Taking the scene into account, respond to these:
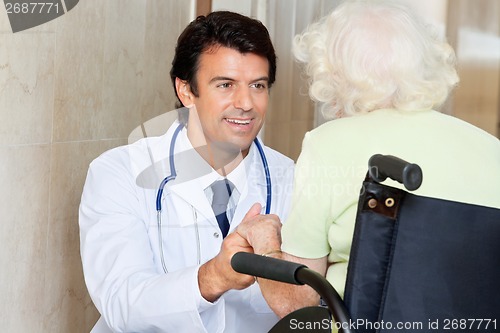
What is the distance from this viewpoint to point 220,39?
1.94m

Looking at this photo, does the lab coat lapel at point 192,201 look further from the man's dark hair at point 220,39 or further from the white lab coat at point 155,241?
the man's dark hair at point 220,39

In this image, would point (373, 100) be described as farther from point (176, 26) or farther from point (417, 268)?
point (176, 26)

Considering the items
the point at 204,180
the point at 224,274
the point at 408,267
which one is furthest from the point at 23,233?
the point at 408,267

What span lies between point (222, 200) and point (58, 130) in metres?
0.46

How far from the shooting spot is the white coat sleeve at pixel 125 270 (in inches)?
58.7

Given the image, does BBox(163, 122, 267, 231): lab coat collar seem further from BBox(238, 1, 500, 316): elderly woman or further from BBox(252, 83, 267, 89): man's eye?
BBox(238, 1, 500, 316): elderly woman

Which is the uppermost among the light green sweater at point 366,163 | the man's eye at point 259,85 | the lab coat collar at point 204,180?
the light green sweater at point 366,163

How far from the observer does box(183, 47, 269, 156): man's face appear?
1923mm

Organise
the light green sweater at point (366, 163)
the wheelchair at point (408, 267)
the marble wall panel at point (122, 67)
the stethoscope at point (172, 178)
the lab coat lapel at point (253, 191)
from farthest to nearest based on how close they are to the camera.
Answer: the marble wall panel at point (122, 67), the lab coat lapel at point (253, 191), the stethoscope at point (172, 178), the light green sweater at point (366, 163), the wheelchair at point (408, 267)

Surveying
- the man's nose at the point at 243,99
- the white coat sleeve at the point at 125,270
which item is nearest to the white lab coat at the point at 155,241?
the white coat sleeve at the point at 125,270

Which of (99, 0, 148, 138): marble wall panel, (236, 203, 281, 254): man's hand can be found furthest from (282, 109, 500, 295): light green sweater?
(99, 0, 148, 138): marble wall panel

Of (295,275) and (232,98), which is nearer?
(295,275)

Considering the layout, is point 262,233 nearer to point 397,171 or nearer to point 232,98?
point 397,171

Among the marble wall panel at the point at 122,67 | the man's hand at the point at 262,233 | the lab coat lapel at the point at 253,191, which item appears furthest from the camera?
the marble wall panel at the point at 122,67
